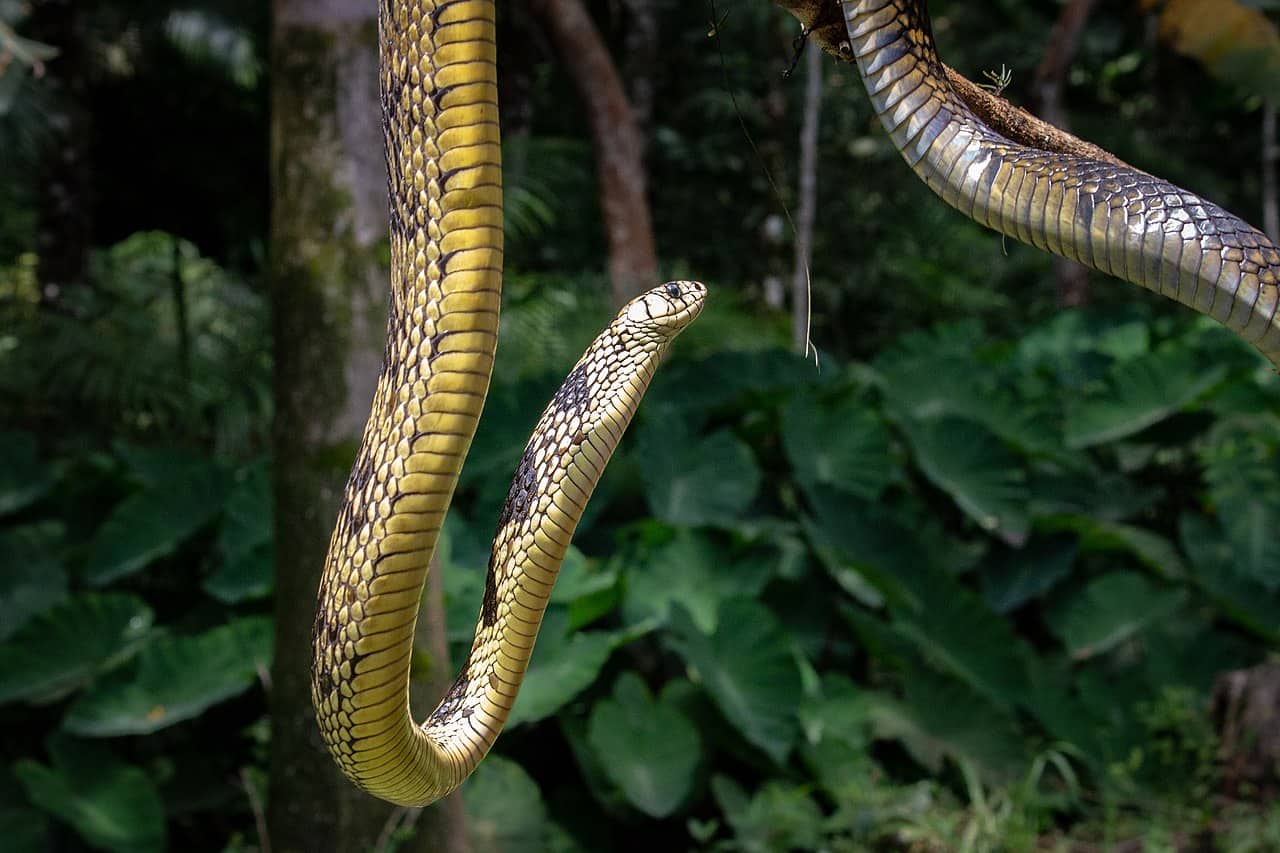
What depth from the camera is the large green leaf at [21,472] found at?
507 centimetres

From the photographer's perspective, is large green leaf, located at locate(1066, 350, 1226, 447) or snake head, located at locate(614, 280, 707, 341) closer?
snake head, located at locate(614, 280, 707, 341)

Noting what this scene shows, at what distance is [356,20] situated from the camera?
10.6 ft

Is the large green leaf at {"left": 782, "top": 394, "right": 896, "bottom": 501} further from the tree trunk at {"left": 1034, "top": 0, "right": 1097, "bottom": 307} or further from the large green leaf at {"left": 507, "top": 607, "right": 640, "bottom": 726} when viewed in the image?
the tree trunk at {"left": 1034, "top": 0, "right": 1097, "bottom": 307}

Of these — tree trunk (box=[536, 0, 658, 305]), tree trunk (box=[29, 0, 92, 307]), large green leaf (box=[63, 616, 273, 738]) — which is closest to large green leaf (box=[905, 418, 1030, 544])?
tree trunk (box=[536, 0, 658, 305])

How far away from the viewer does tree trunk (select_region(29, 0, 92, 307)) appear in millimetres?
6586

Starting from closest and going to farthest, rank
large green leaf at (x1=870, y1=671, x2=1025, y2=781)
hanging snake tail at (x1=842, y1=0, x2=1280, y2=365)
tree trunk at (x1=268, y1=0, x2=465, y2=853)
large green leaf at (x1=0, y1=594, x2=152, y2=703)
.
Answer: hanging snake tail at (x1=842, y1=0, x2=1280, y2=365), tree trunk at (x1=268, y1=0, x2=465, y2=853), large green leaf at (x1=0, y1=594, x2=152, y2=703), large green leaf at (x1=870, y1=671, x2=1025, y2=781)

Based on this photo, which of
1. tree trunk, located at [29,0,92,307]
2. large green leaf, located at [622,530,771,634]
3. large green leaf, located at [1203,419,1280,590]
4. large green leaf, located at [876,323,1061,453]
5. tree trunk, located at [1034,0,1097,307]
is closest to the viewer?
large green leaf, located at [622,530,771,634]

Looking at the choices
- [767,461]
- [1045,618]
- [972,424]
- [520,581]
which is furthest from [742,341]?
[520,581]

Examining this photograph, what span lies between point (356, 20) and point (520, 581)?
2.34 m

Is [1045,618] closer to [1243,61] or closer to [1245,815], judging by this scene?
[1245,815]

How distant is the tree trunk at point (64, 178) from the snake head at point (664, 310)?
5.95m

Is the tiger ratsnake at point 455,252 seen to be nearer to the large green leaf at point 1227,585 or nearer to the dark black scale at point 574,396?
the dark black scale at point 574,396

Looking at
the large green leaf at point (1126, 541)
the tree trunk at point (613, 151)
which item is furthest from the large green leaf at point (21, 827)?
the large green leaf at point (1126, 541)

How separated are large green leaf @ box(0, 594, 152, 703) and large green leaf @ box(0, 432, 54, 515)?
794 millimetres
